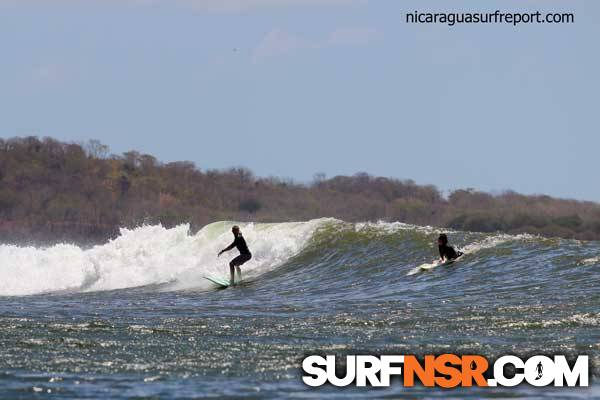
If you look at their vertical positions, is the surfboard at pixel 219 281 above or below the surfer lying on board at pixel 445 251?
below

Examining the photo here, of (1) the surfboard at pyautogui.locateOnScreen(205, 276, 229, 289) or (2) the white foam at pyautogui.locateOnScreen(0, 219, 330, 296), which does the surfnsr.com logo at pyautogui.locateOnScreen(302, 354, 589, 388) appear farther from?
(2) the white foam at pyautogui.locateOnScreen(0, 219, 330, 296)

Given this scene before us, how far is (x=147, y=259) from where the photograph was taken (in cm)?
Result: 3572

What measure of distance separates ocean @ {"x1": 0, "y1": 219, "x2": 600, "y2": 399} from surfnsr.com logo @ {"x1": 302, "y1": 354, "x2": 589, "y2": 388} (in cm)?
22

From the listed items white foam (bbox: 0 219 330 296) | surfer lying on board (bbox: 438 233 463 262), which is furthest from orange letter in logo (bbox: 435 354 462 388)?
white foam (bbox: 0 219 330 296)

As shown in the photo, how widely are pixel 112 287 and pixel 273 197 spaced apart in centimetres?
6130

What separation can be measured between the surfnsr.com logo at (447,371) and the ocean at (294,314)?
0.73 ft

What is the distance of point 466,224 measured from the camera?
75188 millimetres

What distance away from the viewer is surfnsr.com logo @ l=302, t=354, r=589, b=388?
45.1 feet

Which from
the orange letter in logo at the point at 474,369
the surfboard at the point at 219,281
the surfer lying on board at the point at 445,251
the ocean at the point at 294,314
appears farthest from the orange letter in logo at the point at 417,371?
the surfboard at the point at 219,281

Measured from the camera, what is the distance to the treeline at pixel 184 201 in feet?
249

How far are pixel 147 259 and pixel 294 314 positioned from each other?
1596 cm

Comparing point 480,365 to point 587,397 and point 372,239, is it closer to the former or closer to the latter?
point 587,397

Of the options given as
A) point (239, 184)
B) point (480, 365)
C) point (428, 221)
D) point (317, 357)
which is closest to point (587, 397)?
point (480, 365)

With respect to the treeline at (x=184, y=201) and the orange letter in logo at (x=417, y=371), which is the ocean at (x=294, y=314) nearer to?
the orange letter in logo at (x=417, y=371)
